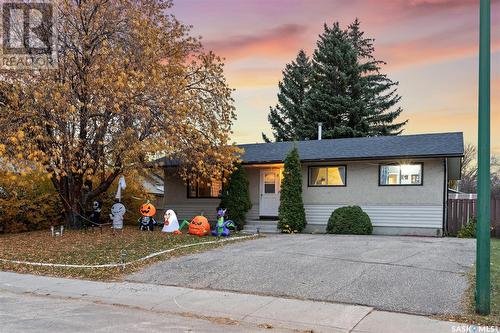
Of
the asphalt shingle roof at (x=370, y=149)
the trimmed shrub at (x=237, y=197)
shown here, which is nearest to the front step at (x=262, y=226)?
the trimmed shrub at (x=237, y=197)

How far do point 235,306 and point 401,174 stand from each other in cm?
1152

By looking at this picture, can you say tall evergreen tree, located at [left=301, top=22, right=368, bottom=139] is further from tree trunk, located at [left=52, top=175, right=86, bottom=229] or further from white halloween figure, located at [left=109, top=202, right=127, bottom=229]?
tree trunk, located at [left=52, top=175, right=86, bottom=229]

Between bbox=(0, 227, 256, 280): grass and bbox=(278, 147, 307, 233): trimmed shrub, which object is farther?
bbox=(278, 147, 307, 233): trimmed shrub

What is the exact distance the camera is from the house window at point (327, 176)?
1839cm

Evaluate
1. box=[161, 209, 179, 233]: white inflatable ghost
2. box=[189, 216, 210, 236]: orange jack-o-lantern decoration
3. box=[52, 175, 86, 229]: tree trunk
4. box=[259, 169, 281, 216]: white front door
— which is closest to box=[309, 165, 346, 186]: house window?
box=[259, 169, 281, 216]: white front door

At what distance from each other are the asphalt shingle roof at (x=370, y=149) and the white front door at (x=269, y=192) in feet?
2.86

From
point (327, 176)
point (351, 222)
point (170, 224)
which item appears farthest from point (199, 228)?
point (327, 176)

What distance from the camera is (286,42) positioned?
803 inches

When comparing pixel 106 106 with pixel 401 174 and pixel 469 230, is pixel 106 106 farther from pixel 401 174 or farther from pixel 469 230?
pixel 469 230

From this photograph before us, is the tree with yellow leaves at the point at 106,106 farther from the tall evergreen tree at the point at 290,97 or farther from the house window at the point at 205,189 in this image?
the tall evergreen tree at the point at 290,97

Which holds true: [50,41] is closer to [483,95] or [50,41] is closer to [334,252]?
[334,252]

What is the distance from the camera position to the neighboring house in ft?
54.4

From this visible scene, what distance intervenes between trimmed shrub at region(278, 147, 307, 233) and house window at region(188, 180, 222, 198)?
4.10 meters

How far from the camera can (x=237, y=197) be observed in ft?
61.3
